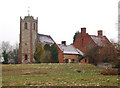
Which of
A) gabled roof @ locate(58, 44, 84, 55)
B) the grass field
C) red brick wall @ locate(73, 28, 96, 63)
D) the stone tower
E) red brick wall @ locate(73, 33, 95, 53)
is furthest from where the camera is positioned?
the stone tower

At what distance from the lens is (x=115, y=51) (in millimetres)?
22312

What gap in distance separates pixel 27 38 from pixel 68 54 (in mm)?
19957

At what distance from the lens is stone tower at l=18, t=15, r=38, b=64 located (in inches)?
3511

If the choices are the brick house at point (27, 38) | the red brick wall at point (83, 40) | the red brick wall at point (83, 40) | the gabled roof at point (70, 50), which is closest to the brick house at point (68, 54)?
the gabled roof at point (70, 50)

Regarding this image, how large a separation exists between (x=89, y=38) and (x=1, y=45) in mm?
41132

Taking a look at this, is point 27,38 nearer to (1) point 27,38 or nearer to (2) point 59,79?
(1) point 27,38

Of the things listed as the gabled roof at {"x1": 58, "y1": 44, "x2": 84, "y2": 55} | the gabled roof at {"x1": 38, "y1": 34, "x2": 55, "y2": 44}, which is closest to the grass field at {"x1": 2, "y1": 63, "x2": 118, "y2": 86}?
the gabled roof at {"x1": 58, "y1": 44, "x2": 84, "y2": 55}

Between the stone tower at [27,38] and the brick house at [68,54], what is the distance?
47.3ft

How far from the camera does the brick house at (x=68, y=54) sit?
76.8 meters

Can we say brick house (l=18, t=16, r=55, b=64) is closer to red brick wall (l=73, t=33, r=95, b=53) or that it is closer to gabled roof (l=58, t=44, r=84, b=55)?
gabled roof (l=58, t=44, r=84, b=55)

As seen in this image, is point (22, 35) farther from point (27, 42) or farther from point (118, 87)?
point (118, 87)

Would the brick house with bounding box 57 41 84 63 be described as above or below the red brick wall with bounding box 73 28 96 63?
below

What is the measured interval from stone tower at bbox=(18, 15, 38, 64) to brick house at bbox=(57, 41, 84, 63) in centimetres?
1442

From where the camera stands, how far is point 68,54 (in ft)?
259
